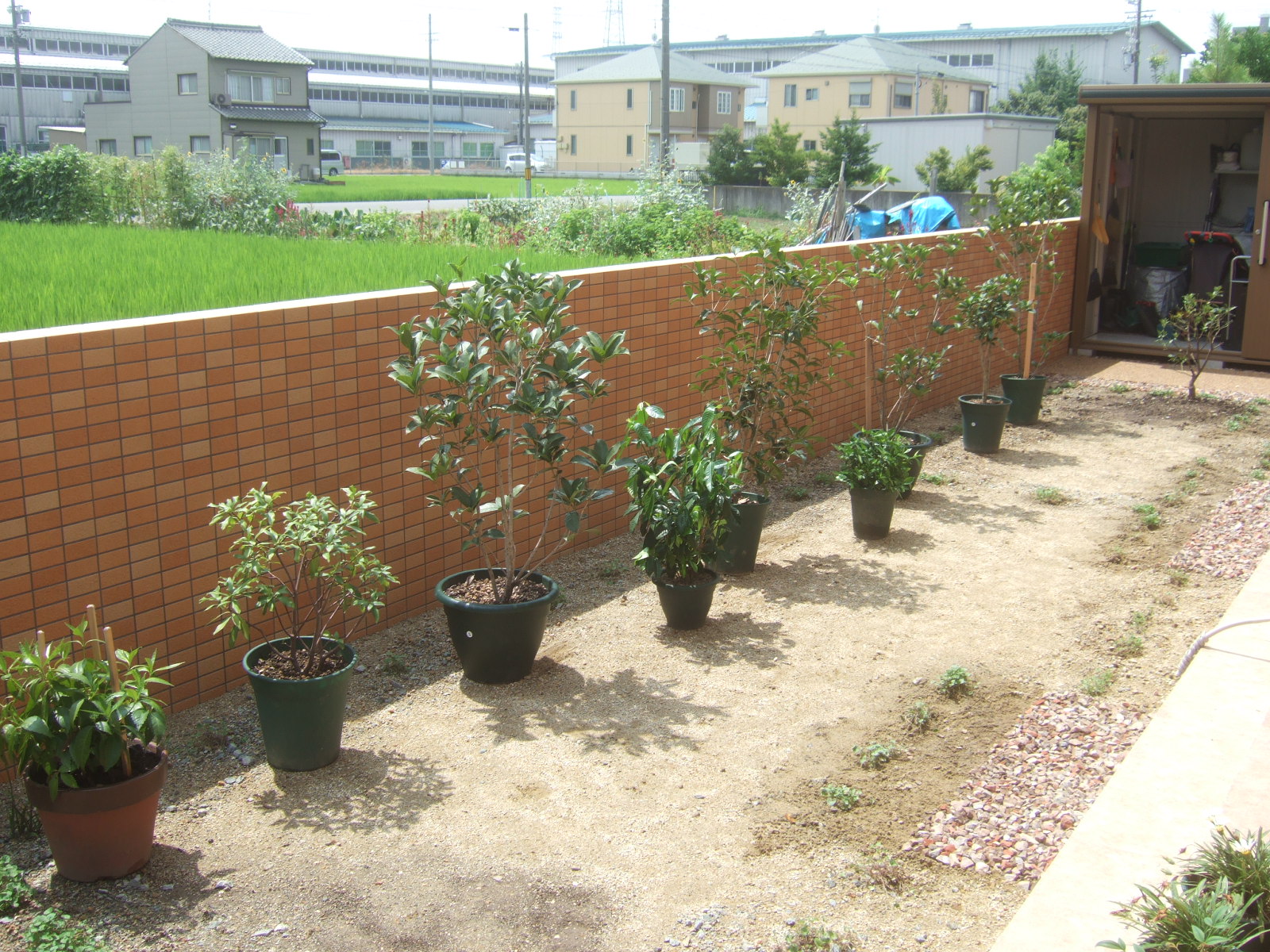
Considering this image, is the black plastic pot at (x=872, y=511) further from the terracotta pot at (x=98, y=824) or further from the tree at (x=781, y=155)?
the tree at (x=781, y=155)

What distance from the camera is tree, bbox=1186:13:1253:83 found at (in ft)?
81.9

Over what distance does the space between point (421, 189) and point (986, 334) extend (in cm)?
3637

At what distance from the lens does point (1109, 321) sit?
14.3 meters

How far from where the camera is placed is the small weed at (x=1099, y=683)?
15.9ft

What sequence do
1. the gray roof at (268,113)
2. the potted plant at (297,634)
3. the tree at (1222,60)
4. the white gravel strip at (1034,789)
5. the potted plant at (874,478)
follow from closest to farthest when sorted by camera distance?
the white gravel strip at (1034,789) → the potted plant at (297,634) → the potted plant at (874,478) → the tree at (1222,60) → the gray roof at (268,113)

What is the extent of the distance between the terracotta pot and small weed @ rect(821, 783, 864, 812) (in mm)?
2183

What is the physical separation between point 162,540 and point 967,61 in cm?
8131

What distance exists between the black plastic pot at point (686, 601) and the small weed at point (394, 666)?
4.10 feet

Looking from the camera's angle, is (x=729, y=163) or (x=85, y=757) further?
(x=729, y=163)

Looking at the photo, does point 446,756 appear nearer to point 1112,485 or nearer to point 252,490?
point 252,490

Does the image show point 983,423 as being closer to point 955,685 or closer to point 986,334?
point 986,334

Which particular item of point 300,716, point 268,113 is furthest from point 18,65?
point 300,716

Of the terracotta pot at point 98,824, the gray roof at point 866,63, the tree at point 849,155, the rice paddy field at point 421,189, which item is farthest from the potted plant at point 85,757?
the gray roof at point 866,63

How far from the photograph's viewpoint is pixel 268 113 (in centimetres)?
4981
